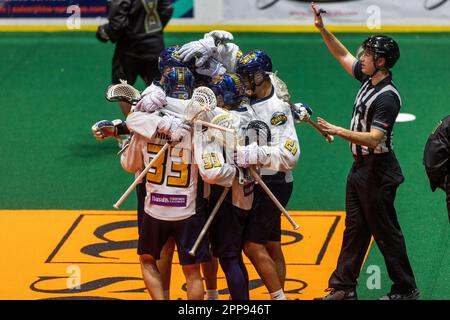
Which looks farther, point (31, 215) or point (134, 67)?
point (134, 67)

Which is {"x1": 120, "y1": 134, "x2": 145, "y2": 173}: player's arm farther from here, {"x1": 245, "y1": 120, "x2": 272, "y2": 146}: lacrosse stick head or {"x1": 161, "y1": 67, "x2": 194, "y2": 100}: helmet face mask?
{"x1": 245, "y1": 120, "x2": 272, "y2": 146}: lacrosse stick head

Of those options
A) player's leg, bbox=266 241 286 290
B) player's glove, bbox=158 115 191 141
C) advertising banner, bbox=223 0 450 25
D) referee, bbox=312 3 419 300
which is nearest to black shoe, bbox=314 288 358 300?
referee, bbox=312 3 419 300

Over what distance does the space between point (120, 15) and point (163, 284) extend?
16.4 feet

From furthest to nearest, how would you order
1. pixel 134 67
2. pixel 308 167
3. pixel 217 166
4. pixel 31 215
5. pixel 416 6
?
pixel 416 6 < pixel 134 67 < pixel 308 167 < pixel 31 215 < pixel 217 166

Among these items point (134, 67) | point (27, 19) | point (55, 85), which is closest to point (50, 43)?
point (27, 19)

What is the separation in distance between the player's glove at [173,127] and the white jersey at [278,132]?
0.57m

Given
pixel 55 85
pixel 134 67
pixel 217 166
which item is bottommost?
pixel 55 85

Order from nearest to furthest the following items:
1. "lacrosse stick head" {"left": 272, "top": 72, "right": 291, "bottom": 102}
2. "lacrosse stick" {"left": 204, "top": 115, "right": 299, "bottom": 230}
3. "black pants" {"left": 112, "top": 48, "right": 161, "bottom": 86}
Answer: "lacrosse stick" {"left": 204, "top": 115, "right": 299, "bottom": 230} → "lacrosse stick head" {"left": 272, "top": 72, "right": 291, "bottom": 102} → "black pants" {"left": 112, "top": 48, "right": 161, "bottom": 86}

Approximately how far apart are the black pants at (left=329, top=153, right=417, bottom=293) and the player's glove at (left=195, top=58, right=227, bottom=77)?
4.47 ft

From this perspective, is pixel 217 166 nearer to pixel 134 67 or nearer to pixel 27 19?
pixel 134 67

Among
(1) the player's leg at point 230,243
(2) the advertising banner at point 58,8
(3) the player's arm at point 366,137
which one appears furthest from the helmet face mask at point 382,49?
(2) the advertising banner at point 58,8

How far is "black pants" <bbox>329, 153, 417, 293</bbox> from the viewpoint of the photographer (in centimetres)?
802

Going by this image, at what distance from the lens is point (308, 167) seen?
38.0 ft


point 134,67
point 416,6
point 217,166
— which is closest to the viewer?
point 217,166
